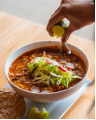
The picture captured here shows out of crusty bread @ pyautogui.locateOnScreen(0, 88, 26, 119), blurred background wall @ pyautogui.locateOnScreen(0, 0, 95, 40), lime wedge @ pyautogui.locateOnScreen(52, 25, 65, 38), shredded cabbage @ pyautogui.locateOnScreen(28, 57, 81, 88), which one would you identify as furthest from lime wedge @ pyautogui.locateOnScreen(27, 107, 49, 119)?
blurred background wall @ pyautogui.locateOnScreen(0, 0, 95, 40)

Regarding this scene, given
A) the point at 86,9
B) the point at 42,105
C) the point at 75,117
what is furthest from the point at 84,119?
the point at 86,9

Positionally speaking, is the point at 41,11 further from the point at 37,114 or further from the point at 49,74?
the point at 37,114

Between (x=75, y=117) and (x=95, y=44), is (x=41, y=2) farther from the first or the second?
(x=75, y=117)

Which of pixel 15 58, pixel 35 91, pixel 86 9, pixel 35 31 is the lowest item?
pixel 35 91

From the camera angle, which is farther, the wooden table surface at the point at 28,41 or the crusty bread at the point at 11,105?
the wooden table surface at the point at 28,41

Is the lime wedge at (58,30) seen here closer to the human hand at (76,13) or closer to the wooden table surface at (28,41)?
the human hand at (76,13)

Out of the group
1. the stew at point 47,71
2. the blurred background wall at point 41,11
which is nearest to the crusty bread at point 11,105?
the stew at point 47,71
